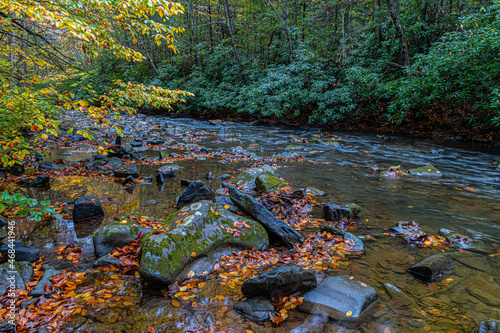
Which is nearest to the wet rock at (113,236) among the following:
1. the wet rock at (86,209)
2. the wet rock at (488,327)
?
the wet rock at (86,209)

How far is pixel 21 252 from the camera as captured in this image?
3.62m

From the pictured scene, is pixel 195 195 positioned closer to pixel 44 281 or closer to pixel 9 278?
pixel 44 281

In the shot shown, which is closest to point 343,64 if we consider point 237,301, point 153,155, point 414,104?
point 414,104

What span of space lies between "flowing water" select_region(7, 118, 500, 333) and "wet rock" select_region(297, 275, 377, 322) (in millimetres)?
121

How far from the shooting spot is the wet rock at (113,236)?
4000mm

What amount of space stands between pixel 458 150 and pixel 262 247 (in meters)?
12.3

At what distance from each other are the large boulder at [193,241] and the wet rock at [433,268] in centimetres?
227

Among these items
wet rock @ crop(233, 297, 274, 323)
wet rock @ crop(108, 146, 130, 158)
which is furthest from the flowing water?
wet rock @ crop(108, 146, 130, 158)

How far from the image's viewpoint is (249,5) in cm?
2517

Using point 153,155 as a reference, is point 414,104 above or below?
above

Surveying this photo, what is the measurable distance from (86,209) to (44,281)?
216 cm

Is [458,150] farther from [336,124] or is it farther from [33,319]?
[33,319]

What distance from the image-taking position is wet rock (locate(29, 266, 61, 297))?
3020 millimetres

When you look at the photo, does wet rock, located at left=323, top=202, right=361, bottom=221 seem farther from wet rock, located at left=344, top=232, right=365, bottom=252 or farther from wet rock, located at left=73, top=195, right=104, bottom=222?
wet rock, located at left=73, top=195, right=104, bottom=222
